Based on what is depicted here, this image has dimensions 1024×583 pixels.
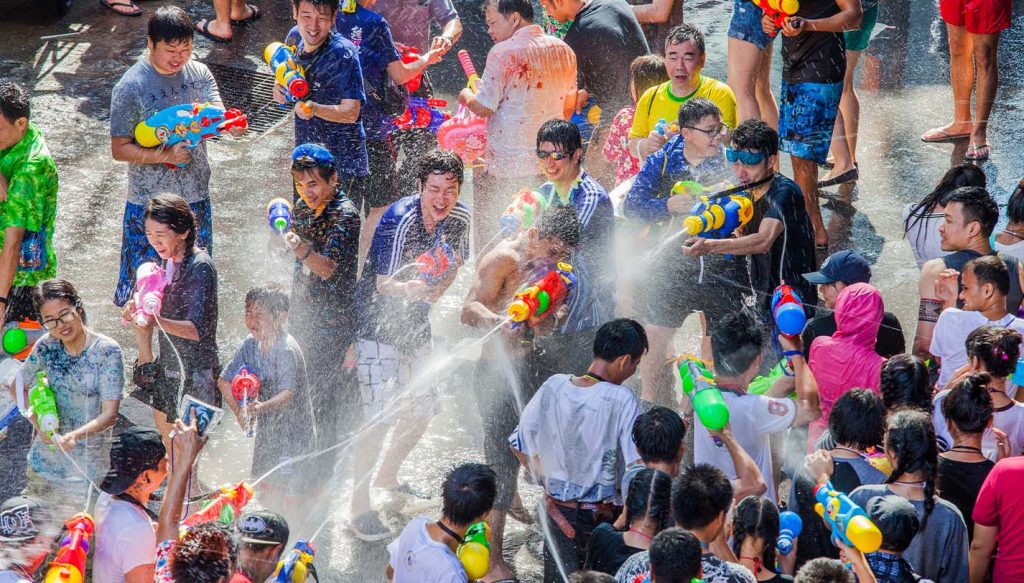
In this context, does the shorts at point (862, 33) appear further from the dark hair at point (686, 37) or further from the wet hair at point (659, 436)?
the wet hair at point (659, 436)

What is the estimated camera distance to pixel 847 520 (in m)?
4.21

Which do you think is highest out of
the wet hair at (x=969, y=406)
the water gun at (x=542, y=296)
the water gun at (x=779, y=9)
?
the water gun at (x=779, y=9)

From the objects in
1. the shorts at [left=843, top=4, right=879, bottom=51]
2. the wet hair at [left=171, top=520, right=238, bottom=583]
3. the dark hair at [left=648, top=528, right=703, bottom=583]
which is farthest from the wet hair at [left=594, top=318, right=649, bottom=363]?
the shorts at [left=843, top=4, right=879, bottom=51]

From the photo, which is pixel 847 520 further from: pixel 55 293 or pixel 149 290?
pixel 55 293

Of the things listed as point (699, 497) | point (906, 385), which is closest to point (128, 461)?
point (699, 497)

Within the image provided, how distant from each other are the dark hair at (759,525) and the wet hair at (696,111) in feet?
9.09

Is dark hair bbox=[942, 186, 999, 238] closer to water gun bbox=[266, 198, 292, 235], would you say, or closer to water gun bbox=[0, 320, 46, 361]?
water gun bbox=[266, 198, 292, 235]

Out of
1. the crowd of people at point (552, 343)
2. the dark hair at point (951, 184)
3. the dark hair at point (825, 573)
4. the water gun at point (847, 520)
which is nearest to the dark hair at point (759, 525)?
the crowd of people at point (552, 343)

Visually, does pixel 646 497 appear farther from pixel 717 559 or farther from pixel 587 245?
pixel 587 245

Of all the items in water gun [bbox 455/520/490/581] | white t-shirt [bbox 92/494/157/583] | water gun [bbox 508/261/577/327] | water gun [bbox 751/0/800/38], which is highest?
water gun [bbox 751/0/800/38]

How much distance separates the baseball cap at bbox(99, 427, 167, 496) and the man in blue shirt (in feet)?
5.24

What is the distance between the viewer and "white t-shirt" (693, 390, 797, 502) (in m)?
5.17

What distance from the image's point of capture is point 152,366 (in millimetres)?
6480

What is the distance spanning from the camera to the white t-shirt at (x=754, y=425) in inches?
204
